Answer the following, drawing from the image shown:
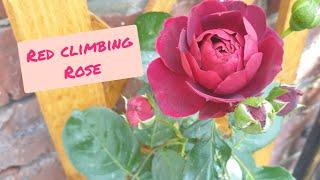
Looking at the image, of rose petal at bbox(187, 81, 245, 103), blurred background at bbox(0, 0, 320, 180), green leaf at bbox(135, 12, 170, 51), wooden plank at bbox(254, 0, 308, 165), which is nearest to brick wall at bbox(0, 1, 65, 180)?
blurred background at bbox(0, 0, 320, 180)

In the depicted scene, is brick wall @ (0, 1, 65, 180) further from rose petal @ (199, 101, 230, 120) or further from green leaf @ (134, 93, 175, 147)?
rose petal @ (199, 101, 230, 120)

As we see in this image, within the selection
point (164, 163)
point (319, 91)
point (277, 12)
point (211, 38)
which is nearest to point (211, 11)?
point (211, 38)

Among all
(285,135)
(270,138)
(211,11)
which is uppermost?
(211,11)

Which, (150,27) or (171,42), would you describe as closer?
(171,42)

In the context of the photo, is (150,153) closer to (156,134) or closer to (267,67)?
(156,134)

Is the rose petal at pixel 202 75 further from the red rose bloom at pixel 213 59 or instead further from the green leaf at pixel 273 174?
the green leaf at pixel 273 174

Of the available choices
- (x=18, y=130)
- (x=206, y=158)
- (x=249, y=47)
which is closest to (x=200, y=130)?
(x=206, y=158)

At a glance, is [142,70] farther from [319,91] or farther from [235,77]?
[319,91]

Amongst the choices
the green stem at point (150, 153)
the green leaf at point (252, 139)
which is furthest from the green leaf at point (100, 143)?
the green leaf at point (252, 139)
